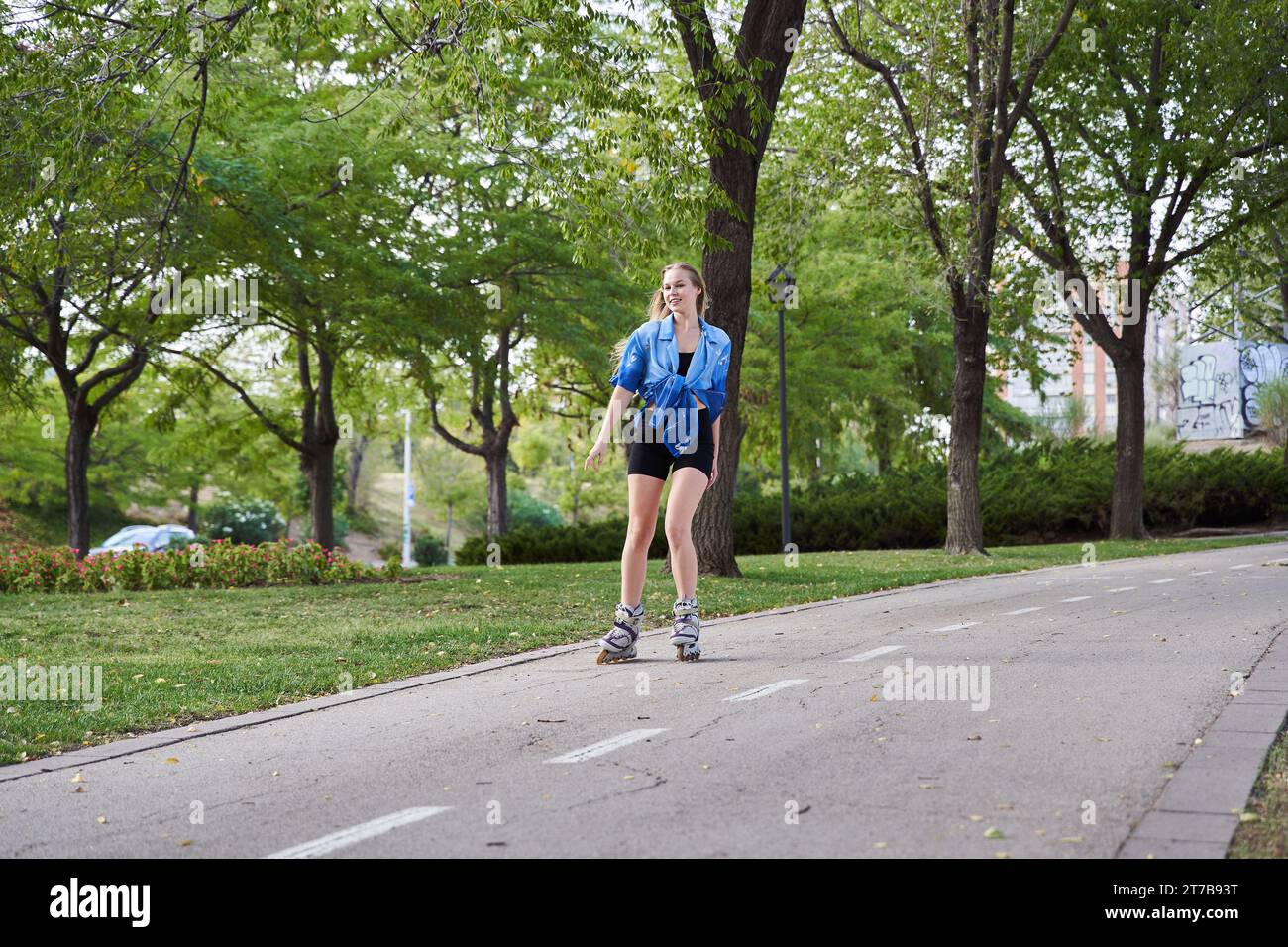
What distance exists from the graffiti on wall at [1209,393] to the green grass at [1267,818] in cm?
4725

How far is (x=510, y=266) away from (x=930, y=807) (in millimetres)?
20411

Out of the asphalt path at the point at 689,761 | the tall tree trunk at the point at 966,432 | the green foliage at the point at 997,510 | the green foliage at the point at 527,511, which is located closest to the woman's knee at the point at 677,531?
the asphalt path at the point at 689,761

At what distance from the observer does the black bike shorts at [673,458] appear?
762cm

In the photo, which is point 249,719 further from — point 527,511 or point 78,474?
point 527,511

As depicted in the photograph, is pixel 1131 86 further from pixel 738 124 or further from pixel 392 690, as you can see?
pixel 392 690

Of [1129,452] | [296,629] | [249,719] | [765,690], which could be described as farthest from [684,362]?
[1129,452]

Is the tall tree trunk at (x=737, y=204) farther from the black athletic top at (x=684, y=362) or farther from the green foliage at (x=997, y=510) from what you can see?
the green foliage at (x=997, y=510)

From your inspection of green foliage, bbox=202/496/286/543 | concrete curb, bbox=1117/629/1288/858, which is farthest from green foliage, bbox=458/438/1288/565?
green foliage, bbox=202/496/286/543

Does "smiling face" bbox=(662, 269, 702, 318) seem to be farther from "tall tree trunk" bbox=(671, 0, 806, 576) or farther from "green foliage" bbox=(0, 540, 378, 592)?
"green foliage" bbox=(0, 540, 378, 592)

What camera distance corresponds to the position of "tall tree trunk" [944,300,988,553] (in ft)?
68.0

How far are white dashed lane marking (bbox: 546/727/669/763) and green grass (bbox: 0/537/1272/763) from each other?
7.55 ft

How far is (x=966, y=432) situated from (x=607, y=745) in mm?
16635
